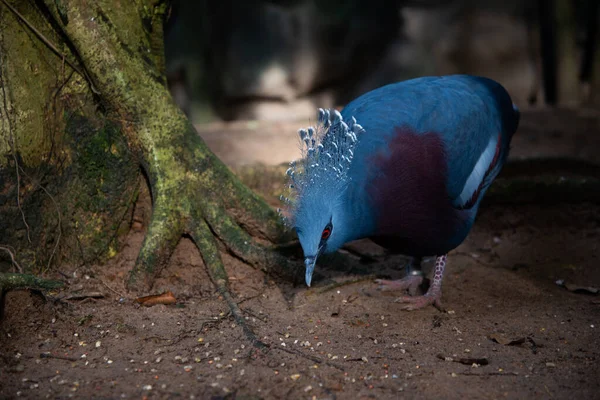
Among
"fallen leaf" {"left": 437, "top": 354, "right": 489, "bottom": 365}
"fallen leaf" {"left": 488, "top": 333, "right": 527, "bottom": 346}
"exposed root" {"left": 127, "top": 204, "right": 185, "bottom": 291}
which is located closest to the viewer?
"fallen leaf" {"left": 437, "top": 354, "right": 489, "bottom": 365}

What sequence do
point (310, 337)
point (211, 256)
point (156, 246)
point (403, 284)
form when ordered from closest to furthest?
point (310, 337) → point (156, 246) → point (211, 256) → point (403, 284)

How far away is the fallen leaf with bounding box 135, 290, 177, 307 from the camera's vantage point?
331 centimetres

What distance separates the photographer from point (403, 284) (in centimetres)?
392

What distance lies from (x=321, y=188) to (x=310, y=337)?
0.79 metres

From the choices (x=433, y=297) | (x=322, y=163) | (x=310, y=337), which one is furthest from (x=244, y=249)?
(x=433, y=297)

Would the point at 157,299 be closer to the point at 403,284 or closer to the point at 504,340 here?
the point at 403,284

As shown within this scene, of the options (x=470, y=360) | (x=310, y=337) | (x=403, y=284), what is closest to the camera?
(x=470, y=360)

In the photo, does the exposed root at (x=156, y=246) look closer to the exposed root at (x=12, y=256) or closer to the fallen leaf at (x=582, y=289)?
the exposed root at (x=12, y=256)

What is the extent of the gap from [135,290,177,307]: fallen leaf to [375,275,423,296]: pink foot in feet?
4.38

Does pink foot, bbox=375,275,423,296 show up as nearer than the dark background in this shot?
Yes

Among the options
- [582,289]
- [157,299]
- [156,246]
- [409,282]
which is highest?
[156,246]

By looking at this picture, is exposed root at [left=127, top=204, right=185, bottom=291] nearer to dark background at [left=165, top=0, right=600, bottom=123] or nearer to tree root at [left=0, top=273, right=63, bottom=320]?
tree root at [left=0, top=273, right=63, bottom=320]

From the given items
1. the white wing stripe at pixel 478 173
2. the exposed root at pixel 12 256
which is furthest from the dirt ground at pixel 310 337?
the white wing stripe at pixel 478 173

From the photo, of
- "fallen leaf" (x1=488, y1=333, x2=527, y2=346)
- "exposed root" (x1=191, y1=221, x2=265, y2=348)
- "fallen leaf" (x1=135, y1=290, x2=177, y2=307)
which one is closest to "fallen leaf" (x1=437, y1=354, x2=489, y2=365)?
"fallen leaf" (x1=488, y1=333, x2=527, y2=346)
